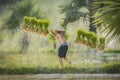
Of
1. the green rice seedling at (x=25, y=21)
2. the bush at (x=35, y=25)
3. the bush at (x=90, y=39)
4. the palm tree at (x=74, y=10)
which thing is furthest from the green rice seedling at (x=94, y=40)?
the green rice seedling at (x=25, y=21)

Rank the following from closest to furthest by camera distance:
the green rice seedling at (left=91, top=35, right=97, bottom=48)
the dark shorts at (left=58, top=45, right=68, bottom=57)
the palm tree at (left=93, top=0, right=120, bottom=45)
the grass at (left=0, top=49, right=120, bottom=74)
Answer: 1. the palm tree at (left=93, top=0, right=120, bottom=45)
2. the grass at (left=0, top=49, right=120, bottom=74)
3. the dark shorts at (left=58, top=45, right=68, bottom=57)
4. the green rice seedling at (left=91, top=35, right=97, bottom=48)

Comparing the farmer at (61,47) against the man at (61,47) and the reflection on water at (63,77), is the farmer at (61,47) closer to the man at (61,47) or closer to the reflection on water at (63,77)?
the man at (61,47)

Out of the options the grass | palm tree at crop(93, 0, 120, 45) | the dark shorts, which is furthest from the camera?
the dark shorts

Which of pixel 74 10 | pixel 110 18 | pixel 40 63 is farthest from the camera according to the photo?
pixel 74 10

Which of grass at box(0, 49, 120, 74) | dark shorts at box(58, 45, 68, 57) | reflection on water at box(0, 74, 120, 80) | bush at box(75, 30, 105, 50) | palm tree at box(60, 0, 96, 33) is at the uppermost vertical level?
palm tree at box(60, 0, 96, 33)

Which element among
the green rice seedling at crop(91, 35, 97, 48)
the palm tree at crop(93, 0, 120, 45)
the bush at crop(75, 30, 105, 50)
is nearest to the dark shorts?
the bush at crop(75, 30, 105, 50)

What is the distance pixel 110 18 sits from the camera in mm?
4852

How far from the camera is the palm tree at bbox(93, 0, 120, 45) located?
4809 millimetres

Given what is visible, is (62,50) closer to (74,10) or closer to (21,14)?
(74,10)

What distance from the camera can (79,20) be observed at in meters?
5.38

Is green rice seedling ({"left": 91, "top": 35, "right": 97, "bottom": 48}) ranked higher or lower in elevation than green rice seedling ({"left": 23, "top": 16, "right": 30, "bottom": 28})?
lower

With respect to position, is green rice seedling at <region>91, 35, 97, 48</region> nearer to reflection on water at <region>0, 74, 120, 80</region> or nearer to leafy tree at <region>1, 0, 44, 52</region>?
reflection on water at <region>0, 74, 120, 80</region>

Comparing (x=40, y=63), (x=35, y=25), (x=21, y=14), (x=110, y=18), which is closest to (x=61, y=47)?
(x=40, y=63)

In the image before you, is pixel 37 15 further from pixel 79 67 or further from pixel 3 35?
pixel 79 67
